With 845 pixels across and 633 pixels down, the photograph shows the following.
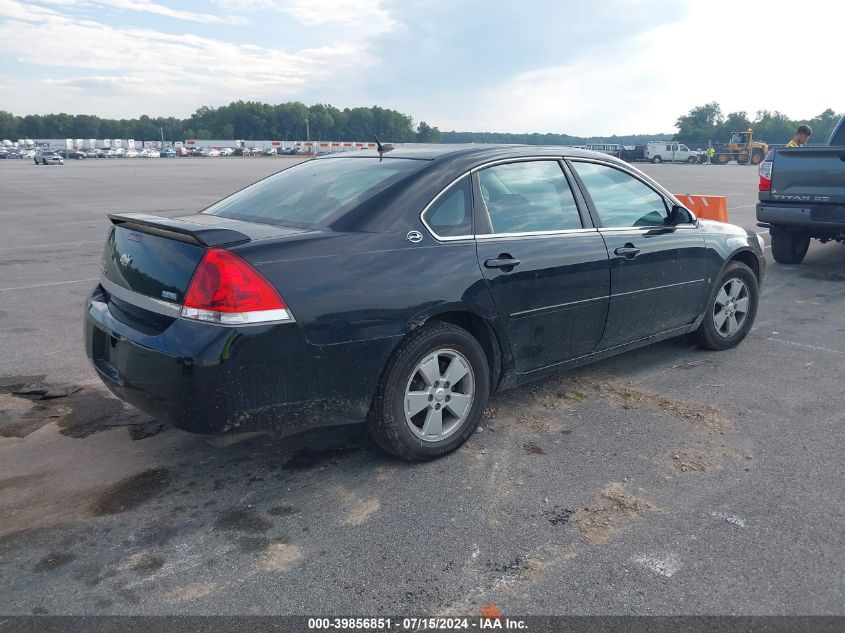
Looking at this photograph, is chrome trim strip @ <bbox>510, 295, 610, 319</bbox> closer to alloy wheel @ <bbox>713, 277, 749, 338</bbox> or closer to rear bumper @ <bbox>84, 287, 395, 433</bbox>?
rear bumper @ <bbox>84, 287, 395, 433</bbox>

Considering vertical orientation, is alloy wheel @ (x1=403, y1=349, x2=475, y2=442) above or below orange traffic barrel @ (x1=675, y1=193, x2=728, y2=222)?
below

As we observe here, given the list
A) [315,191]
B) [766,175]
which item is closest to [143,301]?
[315,191]

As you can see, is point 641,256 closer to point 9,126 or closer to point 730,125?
point 730,125

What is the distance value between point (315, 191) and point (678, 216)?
2.64 meters

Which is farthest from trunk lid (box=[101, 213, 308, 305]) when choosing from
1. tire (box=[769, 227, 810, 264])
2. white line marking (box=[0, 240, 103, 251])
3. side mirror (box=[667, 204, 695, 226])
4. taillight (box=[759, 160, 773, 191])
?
white line marking (box=[0, 240, 103, 251])

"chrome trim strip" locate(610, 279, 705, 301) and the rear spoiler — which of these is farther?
"chrome trim strip" locate(610, 279, 705, 301)

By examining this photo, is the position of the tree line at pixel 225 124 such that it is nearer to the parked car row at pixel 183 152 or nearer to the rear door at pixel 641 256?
the parked car row at pixel 183 152

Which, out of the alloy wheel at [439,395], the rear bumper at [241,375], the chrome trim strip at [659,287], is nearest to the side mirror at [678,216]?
the chrome trim strip at [659,287]

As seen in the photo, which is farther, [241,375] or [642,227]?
[642,227]

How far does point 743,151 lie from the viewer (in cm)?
6141

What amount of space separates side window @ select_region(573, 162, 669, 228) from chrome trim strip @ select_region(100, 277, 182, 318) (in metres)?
2.69

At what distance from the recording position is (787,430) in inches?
163

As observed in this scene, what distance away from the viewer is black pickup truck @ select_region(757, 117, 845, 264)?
8227mm

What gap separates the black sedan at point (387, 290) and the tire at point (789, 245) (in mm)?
5546
